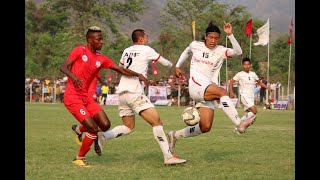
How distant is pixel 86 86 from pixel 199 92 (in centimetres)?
214

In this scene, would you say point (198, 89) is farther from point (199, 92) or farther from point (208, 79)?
point (208, 79)

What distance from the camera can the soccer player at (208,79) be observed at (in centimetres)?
1211

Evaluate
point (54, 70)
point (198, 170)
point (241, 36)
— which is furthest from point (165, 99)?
point (198, 170)

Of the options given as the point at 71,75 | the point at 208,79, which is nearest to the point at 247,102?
the point at 208,79

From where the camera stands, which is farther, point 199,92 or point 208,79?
point 208,79

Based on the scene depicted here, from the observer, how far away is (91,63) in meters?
11.3

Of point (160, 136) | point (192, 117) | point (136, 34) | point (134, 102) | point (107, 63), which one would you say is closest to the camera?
point (160, 136)

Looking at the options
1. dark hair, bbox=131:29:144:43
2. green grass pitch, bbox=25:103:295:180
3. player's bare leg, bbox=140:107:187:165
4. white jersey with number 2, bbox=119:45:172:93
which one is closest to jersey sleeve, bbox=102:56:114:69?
white jersey with number 2, bbox=119:45:172:93

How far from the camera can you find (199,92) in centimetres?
1220

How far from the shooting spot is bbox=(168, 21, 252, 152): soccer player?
477 inches

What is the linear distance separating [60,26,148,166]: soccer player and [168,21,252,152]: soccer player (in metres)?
1.27
